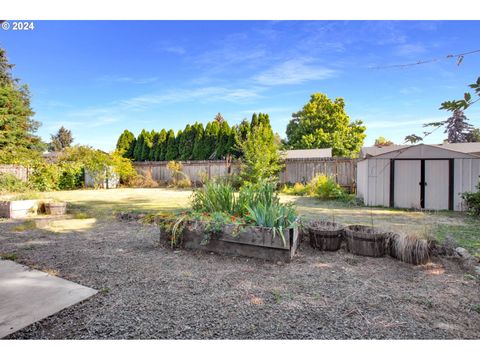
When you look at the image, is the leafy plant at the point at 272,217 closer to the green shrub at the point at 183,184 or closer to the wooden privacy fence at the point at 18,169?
the green shrub at the point at 183,184

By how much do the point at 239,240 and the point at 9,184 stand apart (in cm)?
1080

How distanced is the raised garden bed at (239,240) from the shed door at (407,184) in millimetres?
5559

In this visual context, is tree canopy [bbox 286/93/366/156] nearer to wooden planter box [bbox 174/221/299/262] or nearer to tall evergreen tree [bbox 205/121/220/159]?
tall evergreen tree [bbox 205/121/220/159]

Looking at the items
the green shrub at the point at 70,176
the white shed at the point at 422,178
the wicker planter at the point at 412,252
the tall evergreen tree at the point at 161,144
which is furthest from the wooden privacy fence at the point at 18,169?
the wicker planter at the point at 412,252

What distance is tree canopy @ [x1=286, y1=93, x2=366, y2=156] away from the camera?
74.9ft

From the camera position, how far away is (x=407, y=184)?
7.32 m

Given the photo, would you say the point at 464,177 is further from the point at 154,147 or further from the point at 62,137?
the point at 62,137

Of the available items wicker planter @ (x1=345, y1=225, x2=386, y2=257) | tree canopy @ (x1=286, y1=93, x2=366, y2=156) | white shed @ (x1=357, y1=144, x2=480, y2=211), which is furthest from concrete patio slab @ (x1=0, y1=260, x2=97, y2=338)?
tree canopy @ (x1=286, y1=93, x2=366, y2=156)

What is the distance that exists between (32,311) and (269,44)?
3.61 meters

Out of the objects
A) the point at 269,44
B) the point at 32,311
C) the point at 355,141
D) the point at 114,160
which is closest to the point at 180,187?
the point at 114,160

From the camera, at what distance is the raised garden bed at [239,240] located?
3.05 m

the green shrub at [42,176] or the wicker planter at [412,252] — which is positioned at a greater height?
the green shrub at [42,176]

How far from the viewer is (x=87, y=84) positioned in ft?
21.1

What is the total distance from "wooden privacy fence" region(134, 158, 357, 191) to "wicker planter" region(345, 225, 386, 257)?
6401mm
